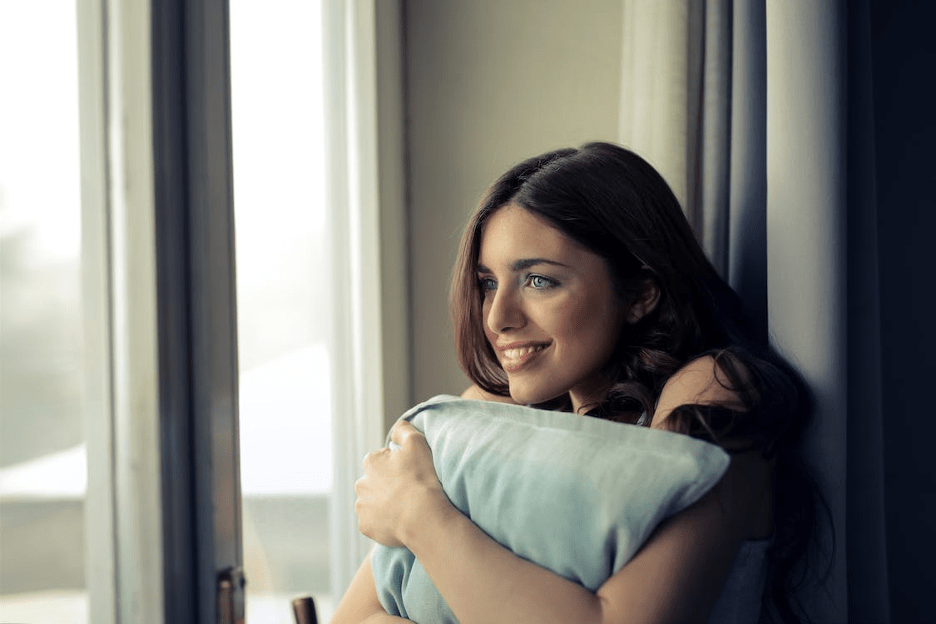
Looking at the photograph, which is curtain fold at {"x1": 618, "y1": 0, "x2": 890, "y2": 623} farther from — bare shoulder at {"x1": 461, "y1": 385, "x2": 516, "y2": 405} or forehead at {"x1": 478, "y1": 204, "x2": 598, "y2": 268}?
bare shoulder at {"x1": 461, "y1": 385, "x2": 516, "y2": 405}

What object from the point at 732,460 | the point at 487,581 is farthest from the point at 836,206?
the point at 487,581

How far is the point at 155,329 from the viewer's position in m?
0.67

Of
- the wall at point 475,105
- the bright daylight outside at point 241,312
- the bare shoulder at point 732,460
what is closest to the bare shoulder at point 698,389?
the bare shoulder at point 732,460

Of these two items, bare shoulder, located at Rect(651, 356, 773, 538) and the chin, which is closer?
bare shoulder, located at Rect(651, 356, 773, 538)

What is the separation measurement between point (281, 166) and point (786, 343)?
85cm

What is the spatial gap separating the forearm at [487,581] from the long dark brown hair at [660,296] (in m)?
0.29

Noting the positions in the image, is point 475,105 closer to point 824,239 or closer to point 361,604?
point 824,239

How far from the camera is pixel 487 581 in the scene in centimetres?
65

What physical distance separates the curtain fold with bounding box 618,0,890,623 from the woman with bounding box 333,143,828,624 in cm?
4

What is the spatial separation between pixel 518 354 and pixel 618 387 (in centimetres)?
15

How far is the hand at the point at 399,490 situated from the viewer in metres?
0.73

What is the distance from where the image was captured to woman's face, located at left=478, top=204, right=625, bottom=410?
0.91 metres

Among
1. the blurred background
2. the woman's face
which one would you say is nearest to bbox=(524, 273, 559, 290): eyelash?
the woman's face

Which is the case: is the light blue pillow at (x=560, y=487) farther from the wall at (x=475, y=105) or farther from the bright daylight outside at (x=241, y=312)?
the wall at (x=475, y=105)
